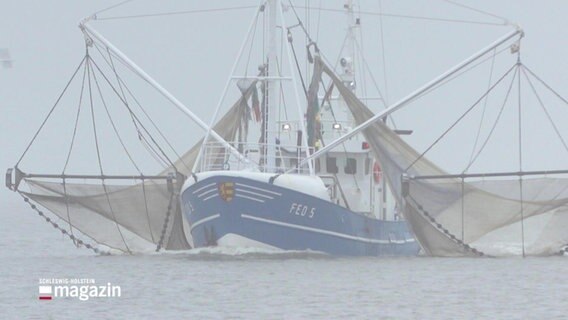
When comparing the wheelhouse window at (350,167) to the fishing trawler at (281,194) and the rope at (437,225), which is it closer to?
the fishing trawler at (281,194)

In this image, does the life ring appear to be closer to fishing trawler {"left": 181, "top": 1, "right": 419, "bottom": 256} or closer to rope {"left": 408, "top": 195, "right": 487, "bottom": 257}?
fishing trawler {"left": 181, "top": 1, "right": 419, "bottom": 256}

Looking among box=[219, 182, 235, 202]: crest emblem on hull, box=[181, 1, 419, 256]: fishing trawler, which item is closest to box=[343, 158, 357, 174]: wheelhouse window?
box=[181, 1, 419, 256]: fishing trawler

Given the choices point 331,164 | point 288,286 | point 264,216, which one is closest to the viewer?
point 288,286

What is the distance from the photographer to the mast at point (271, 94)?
171 ft

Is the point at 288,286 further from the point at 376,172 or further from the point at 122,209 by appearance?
the point at 376,172

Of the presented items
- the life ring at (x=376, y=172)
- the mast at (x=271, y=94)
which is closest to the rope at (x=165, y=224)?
the mast at (x=271, y=94)

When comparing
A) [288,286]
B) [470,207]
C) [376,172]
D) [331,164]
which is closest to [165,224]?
[331,164]

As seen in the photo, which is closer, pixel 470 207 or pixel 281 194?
pixel 281 194

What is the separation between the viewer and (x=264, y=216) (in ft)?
167

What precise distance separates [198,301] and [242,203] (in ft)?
29.7

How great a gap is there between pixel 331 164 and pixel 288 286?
12.6 meters

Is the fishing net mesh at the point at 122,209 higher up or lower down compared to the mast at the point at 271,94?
lower down

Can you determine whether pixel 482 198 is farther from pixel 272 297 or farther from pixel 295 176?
pixel 272 297

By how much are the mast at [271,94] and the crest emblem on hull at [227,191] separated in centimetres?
179
